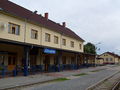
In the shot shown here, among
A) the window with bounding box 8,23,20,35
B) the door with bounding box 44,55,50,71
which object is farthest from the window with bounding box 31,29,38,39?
the door with bounding box 44,55,50,71

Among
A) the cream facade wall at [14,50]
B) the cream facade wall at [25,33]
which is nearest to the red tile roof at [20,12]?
the cream facade wall at [25,33]

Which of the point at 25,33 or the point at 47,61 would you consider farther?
the point at 47,61

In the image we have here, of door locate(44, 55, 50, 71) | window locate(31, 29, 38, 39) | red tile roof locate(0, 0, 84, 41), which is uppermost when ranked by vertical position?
red tile roof locate(0, 0, 84, 41)

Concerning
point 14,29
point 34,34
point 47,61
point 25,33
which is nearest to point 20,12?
point 34,34

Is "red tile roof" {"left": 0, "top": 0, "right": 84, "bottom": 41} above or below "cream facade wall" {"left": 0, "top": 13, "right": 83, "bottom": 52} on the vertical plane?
above

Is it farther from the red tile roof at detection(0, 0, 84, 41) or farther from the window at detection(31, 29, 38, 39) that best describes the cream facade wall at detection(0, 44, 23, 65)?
the red tile roof at detection(0, 0, 84, 41)

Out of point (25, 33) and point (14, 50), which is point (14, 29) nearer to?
point (25, 33)

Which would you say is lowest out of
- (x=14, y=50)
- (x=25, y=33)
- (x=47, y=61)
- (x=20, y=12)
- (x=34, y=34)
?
(x=47, y=61)

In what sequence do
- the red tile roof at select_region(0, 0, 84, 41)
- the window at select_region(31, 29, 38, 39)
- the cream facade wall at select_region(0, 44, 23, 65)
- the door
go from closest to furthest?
the cream facade wall at select_region(0, 44, 23, 65)
the red tile roof at select_region(0, 0, 84, 41)
the window at select_region(31, 29, 38, 39)
the door

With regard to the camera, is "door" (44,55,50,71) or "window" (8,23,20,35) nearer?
"window" (8,23,20,35)

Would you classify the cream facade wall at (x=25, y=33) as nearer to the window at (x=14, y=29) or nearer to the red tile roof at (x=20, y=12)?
the window at (x=14, y=29)

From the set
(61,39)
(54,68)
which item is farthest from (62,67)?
(61,39)

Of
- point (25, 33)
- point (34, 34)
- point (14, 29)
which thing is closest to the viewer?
point (14, 29)

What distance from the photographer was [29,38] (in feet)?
88.5
